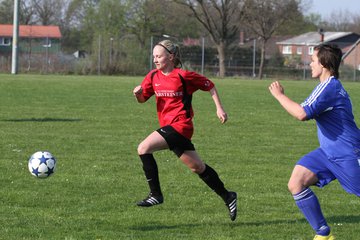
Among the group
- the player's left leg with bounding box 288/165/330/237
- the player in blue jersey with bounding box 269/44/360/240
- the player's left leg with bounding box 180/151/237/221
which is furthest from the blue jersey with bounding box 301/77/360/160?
the player's left leg with bounding box 180/151/237/221

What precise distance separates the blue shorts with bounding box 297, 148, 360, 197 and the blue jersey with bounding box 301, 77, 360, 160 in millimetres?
46

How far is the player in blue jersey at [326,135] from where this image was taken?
18.6 ft

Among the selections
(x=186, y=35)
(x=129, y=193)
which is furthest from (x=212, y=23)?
(x=129, y=193)

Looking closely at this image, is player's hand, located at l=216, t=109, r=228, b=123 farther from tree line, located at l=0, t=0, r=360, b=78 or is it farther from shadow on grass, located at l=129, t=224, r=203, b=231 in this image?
tree line, located at l=0, t=0, r=360, b=78

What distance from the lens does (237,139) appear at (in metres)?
14.0

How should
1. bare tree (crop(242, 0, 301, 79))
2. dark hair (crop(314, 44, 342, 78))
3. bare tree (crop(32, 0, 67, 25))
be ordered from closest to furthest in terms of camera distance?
1. dark hair (crop(314, 44, 342, 78))
2. bare tree (crop(242, 0, 301, 79))
3. bare tree (crop(32, 0, 67, 25))

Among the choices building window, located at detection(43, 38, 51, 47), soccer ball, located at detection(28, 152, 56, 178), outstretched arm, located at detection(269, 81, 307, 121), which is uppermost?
building window, located at detection(43, 38, 51, 47)

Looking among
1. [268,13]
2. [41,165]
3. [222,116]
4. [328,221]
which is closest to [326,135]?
[222,116]

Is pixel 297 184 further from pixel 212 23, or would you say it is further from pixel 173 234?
pixel 212 23

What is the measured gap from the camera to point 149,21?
70.9m

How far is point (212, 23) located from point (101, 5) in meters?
19.0

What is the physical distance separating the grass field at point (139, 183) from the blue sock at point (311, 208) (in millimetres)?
534

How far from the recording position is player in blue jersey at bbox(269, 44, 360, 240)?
566cm

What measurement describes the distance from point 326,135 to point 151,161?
1910 mm
